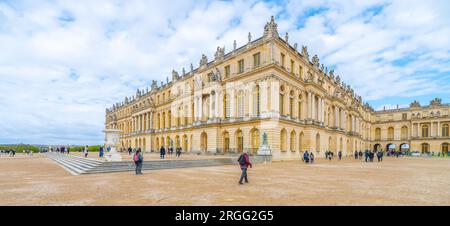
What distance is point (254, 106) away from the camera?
105ft

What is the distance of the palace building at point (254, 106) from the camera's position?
99.6 feet

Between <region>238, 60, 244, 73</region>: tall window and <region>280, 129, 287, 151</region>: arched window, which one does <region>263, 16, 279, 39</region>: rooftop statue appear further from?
<region>280, 129, 287, 151</region>: arched window

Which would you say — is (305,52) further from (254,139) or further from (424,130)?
(424,130)

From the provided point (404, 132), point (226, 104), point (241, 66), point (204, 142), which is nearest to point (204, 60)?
point (241, 66)

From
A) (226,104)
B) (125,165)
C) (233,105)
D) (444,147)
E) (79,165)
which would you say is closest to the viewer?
(125,165)

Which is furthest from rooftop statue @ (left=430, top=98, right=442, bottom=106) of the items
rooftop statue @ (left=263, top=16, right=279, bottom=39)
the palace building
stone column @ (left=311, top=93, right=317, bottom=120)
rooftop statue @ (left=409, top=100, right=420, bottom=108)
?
rooftop statue @ (left=263, top=16, right=279, bottom=39)

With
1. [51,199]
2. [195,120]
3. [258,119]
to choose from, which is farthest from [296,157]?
[51,199]

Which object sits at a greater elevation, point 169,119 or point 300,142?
point 169,119

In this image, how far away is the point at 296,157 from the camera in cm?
3375

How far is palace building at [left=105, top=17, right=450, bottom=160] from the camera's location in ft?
99.6
